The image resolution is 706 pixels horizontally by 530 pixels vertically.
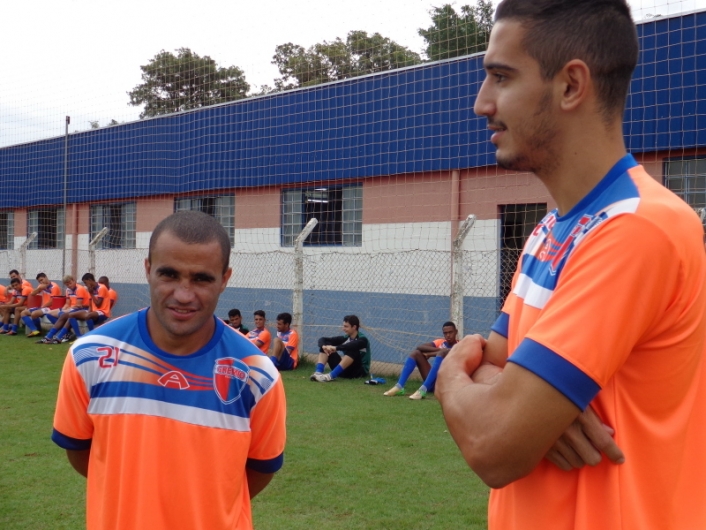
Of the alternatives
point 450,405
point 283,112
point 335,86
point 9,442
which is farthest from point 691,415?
point 283,112

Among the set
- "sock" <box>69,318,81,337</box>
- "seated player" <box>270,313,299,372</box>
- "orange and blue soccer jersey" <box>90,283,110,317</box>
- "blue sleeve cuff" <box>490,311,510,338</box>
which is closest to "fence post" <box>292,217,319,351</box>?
"seated player" <box>270,313,299,372</box>

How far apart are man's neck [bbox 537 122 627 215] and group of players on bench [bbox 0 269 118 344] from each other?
16.7 m

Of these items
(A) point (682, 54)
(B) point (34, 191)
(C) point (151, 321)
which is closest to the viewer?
(C) point (151, 321)

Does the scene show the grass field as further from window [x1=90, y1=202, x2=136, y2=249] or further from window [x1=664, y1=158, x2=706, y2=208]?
window [x1=90, y1=202, x2=136, y2=249]

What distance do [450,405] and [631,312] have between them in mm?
424

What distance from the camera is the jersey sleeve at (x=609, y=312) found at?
1329 mm

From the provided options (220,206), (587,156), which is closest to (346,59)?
(220,206)

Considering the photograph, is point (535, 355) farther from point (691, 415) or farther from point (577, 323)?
point (691, 415)

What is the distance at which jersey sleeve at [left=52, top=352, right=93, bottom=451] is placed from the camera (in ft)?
8.25

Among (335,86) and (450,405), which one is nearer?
(450,405)

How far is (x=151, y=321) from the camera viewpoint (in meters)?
2.62

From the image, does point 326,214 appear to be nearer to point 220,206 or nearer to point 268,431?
point 220,206

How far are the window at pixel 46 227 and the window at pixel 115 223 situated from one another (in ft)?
6.03

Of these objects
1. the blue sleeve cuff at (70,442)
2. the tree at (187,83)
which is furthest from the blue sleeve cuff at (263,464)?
the tree at (187,83)
